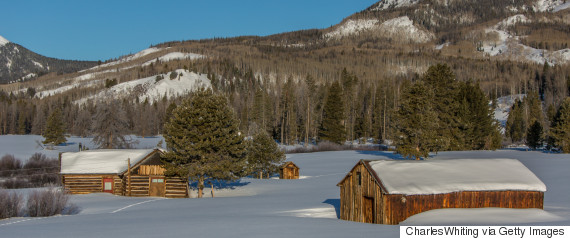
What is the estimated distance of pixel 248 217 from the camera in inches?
845

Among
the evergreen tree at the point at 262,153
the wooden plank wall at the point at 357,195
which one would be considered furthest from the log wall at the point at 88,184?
the wooden plank wall at the point at 357,195

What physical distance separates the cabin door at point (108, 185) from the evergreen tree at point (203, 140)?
20.3ft

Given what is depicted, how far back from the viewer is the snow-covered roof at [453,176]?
779 inches

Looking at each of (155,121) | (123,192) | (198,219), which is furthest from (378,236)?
(155,121)

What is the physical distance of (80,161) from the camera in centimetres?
3775

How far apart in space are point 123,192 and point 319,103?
80.0 m

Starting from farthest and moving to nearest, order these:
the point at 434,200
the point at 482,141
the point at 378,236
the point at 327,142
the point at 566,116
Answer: the point at 327,142, the point at 482,141, the point at 566,116, the point at 434,200, the point at 378,236

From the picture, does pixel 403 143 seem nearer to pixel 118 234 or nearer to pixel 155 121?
pixel 118 234

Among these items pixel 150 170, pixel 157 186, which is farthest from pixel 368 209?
pixel 150 170

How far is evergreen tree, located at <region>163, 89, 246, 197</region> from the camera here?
3300cm

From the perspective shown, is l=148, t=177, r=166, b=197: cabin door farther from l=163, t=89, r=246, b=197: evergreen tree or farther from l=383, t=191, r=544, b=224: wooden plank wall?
l=383, t=191, r=544, b=224: wooden plank wall

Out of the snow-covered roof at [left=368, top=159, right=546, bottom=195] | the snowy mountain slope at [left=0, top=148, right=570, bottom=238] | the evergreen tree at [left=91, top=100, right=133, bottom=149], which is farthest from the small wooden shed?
the snow-covered roof at [left=368, top=159, right=546, bottom=195]

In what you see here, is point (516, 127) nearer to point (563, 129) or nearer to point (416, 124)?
point (563, 129)

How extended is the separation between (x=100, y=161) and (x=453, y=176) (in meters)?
28.7
